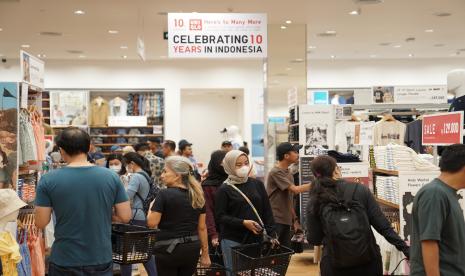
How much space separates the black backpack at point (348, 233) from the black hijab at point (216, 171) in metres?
1.85

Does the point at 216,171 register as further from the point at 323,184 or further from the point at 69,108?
the point at 69,108

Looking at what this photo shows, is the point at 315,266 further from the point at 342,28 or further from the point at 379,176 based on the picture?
the point at 342,28

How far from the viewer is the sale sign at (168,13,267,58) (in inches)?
309

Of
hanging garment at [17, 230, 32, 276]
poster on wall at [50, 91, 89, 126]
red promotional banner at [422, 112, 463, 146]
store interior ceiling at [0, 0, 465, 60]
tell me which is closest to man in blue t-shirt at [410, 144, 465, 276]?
red promotional banner at [422, 112, 463, 146]

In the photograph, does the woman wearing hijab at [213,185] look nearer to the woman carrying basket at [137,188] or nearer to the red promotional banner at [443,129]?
the woman carrying basket at [137,188]

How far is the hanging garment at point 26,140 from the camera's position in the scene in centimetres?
525

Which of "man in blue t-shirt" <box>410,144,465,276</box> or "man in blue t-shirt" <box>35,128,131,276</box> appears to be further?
"man in blue t-shirt" <box>35,128,131,276</box>

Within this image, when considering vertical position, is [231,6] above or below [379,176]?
above

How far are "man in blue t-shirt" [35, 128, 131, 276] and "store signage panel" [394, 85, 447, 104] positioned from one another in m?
5.81

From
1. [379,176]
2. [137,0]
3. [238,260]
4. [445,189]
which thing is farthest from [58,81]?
[445,189]

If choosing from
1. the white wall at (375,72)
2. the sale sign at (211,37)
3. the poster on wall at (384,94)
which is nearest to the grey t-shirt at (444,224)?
the sale sign at (211,37)

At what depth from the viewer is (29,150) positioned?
5.30m

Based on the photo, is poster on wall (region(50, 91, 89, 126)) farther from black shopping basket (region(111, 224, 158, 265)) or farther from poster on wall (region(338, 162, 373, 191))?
black shopping basket (region(111, 224, 158, 265))

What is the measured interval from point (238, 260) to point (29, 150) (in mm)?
2521
